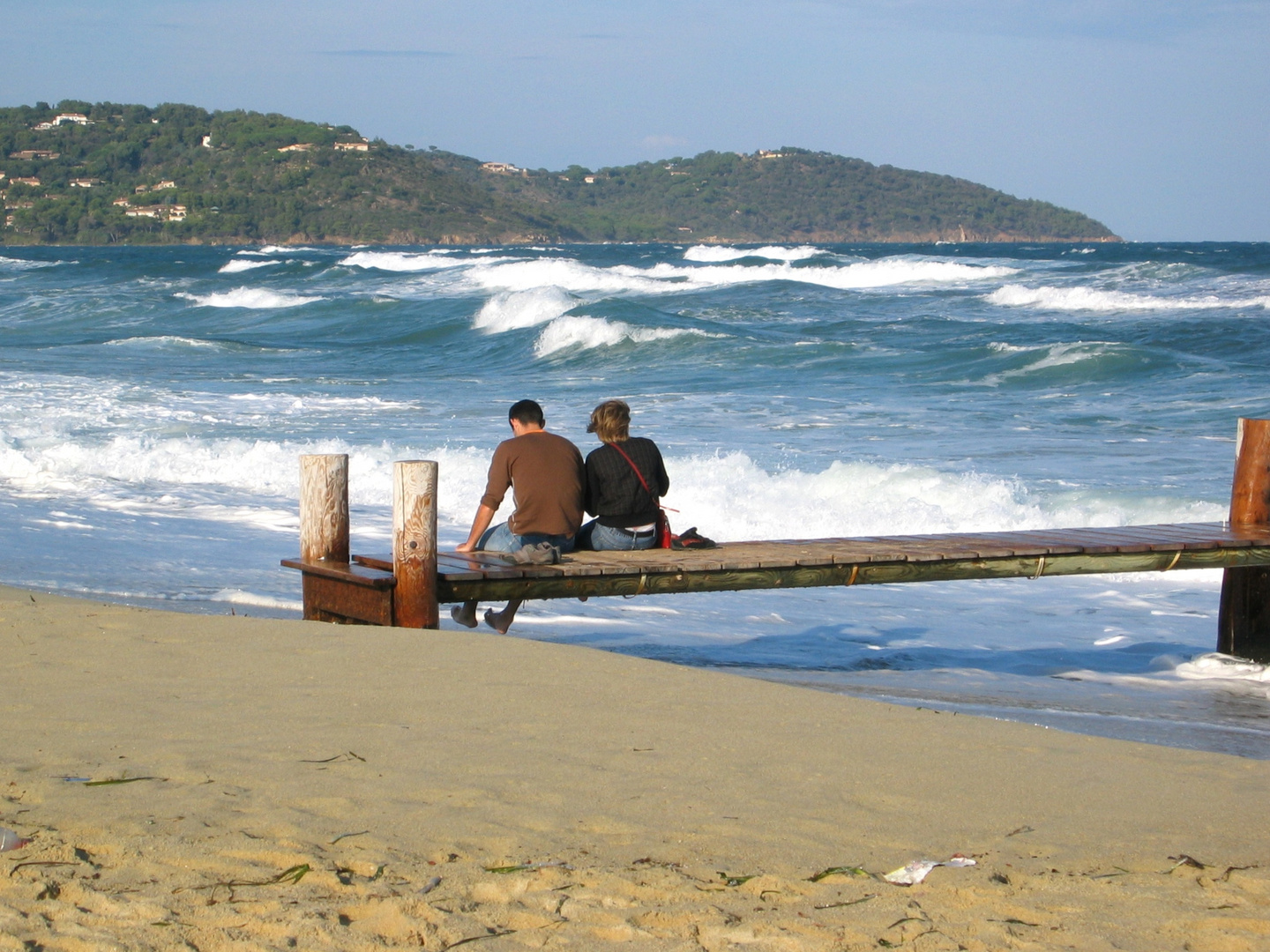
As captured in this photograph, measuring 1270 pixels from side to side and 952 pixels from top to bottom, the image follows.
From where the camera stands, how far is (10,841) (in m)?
3.25

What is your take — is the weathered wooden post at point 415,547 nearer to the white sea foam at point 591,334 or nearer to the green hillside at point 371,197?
the white sea foam at point 591,334

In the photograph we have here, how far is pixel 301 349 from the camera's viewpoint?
29.2 m

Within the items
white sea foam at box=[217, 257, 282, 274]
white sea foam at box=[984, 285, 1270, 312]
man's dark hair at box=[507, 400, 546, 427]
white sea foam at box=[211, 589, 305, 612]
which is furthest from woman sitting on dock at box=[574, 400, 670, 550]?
white sea foam at box=[217, 257, 282, 274]

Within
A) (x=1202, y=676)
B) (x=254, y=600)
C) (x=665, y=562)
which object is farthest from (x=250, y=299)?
(x=1202, y=676)

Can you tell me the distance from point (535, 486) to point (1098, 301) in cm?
3200

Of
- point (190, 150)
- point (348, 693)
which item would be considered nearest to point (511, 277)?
point (348, 693)

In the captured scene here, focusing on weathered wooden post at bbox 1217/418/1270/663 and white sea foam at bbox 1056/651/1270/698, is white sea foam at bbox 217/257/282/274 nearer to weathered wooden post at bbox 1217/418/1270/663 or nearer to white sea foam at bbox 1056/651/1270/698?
weathered wooden post at bbox 1217/418/1270/663

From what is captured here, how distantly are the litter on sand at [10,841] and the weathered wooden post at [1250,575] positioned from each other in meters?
6.77

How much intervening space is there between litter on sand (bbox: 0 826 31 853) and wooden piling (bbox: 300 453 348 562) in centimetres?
316

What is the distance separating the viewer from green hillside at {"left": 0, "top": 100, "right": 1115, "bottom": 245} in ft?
387

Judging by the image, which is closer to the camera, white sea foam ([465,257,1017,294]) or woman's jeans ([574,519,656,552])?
woman's jeans ([574,519,656,552])

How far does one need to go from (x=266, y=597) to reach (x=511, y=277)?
137 ft

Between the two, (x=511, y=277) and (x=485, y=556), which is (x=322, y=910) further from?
(x=511, y=277)

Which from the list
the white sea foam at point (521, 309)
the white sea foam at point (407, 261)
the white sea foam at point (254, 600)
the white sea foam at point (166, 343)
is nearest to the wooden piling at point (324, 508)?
the white sea foam at point (254, 600)
